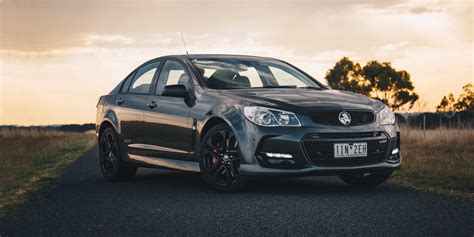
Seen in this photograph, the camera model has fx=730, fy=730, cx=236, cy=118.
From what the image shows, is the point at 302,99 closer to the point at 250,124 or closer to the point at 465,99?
the point at 250,124

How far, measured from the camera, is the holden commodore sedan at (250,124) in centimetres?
763

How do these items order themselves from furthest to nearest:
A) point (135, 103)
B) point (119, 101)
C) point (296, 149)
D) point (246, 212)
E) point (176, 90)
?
point (119, 101), point (135, 103), point (176, 90), point (296, 149), point (246, 212)

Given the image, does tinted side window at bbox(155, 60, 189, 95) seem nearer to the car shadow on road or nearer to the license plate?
the car shadow on road

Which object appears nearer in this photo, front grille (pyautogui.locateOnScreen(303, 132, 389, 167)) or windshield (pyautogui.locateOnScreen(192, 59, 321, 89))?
front grille (pyautogui.locateOnScreen(303, 132, 389, 167))

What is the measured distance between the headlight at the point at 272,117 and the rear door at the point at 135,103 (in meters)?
2.33

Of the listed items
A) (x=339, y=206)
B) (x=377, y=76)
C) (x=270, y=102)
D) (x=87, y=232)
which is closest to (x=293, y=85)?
(x=270, y=102)

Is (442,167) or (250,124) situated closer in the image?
(250,124)

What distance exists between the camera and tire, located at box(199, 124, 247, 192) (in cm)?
788

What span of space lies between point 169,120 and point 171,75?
2.39ft

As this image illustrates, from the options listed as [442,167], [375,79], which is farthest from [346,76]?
[442,167]

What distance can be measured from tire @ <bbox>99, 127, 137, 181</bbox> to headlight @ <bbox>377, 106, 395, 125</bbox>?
3.78 metres

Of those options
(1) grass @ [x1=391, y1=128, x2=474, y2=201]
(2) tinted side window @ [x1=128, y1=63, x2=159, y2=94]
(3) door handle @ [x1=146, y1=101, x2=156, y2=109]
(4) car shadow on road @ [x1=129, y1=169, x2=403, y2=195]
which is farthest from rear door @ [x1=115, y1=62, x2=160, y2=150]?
(1) grass @ [x1=391, y1=128, x2=474, y2=201]

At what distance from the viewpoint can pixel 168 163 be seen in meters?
9.00

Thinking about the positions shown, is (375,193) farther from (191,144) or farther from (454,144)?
(454,144)
